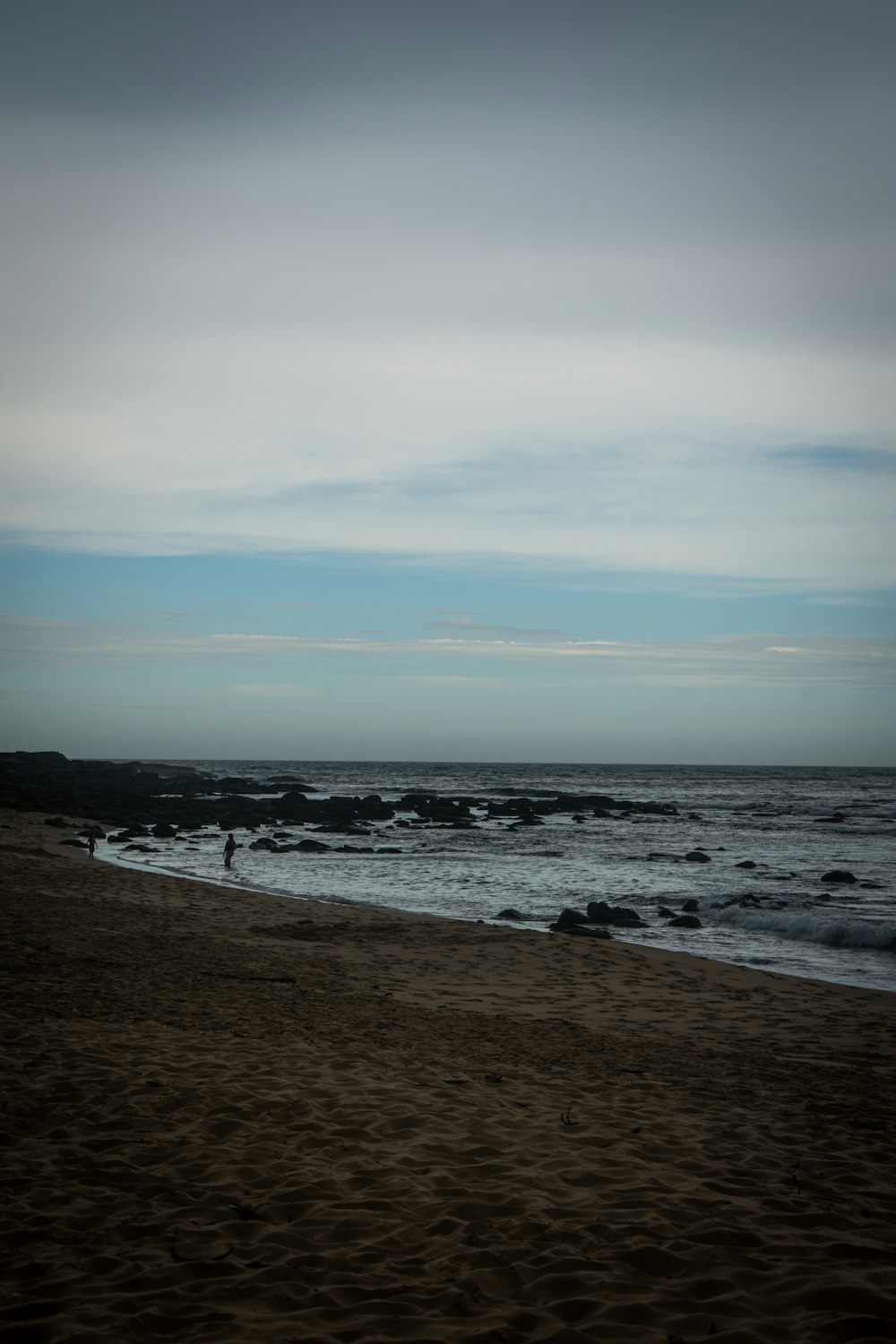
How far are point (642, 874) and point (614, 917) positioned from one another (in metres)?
9.20

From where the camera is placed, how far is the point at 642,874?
27047mm

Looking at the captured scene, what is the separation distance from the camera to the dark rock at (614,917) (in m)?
18.0

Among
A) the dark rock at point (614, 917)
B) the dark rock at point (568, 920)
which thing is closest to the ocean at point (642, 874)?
the dark rock at point (614, 917)

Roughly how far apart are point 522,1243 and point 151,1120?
273 centimetres

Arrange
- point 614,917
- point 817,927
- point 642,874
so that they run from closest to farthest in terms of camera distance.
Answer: point 817,927 → point 614,917 → point 642,874

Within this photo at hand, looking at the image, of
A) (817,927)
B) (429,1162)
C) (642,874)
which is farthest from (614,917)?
(429,1162)

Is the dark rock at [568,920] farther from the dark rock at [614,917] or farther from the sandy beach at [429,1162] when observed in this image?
the sandy beach at [429,1162]

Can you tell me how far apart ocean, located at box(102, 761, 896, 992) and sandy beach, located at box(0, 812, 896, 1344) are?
604 centimetres

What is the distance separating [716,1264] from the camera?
4.40 m

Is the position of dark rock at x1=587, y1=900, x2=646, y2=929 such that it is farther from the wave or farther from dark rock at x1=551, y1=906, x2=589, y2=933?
the wave

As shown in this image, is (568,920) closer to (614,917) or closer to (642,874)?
(614,917)

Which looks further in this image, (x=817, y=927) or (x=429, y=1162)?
(x=817, y=927)

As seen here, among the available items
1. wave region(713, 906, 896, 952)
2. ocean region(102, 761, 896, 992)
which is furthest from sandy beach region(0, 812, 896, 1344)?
wave region(713, 906, 896, 952)

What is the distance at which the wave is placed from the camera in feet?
53.7
